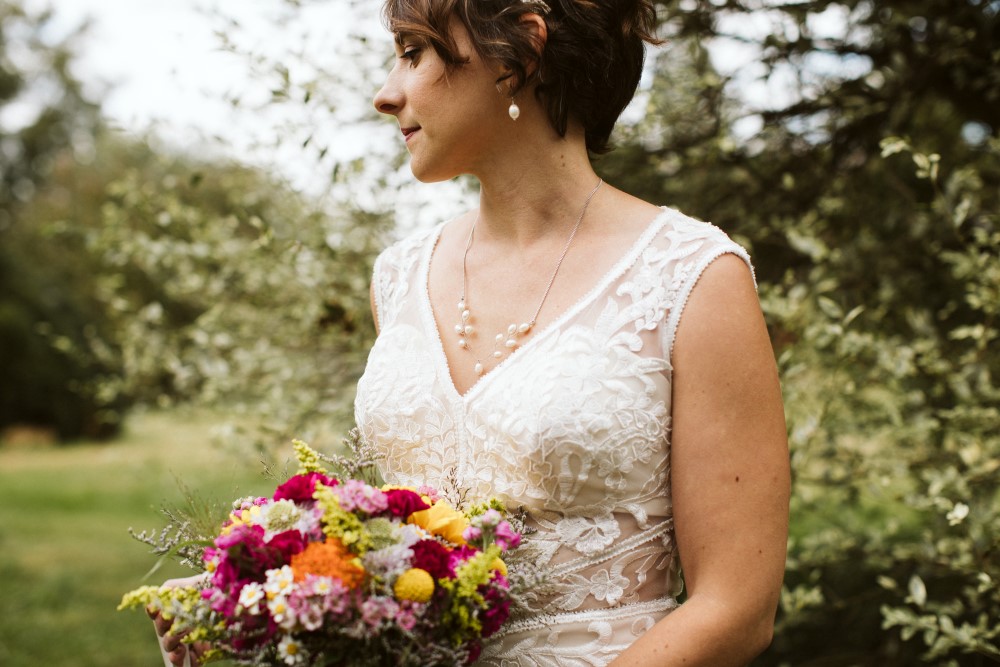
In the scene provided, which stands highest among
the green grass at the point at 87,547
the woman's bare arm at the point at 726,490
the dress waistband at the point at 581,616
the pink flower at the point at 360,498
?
the pink flower at the point at 360,498

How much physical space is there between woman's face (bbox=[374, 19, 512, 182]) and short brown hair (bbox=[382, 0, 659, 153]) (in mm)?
26

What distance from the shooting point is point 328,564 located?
1453 mm

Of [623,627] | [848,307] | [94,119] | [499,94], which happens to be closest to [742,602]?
[623,627]

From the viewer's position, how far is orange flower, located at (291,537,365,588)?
1.45 meters

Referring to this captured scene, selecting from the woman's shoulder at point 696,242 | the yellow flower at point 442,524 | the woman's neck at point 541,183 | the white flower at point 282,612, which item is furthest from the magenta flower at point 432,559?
the woman's neck at point 541,183

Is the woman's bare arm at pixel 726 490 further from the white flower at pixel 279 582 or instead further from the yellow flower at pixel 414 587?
the white flower at pixel 279 582

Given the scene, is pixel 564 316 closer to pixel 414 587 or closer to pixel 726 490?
pixel 726 490

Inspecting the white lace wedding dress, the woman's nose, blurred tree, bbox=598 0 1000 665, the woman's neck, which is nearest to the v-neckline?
the white lace wedding dress

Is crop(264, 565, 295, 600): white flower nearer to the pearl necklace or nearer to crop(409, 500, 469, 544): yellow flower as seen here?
crop(409, 500, 469, 544): yellow flower

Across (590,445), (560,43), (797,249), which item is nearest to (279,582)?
(590,445)

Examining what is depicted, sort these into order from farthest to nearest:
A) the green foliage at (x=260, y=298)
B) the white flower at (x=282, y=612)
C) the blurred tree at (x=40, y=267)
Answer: the blurred tree at (x=40, y=267) < the green foliage at (x=260, y=298) < the white flower at (x=282, y=612)

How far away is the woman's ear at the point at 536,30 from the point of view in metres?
2.09

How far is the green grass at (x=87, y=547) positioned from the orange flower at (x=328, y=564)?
46 cm

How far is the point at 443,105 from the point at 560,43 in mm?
316
